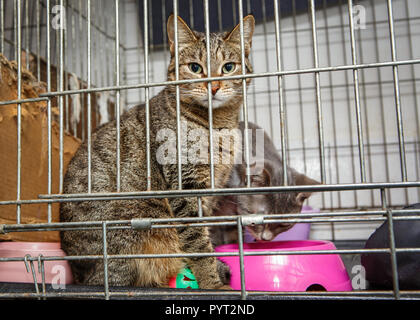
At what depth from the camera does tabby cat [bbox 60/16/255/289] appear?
1.28m

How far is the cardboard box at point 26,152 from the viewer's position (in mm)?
1532

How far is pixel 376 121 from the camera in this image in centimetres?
288

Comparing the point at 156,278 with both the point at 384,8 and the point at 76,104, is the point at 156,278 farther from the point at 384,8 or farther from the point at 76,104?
the point at 384,8

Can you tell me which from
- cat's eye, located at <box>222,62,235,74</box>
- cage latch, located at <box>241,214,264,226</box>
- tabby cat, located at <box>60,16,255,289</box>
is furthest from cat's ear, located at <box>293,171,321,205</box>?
cage latch, located at <box>241,214,264,226</box>

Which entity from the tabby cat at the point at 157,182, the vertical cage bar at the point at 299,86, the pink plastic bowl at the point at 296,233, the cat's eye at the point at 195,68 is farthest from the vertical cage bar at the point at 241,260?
the vertical cage bar at the point at 299,86

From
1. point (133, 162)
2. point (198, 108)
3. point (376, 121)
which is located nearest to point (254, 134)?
point (198, 108)

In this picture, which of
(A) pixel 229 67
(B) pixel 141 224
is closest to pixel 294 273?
(B) pixel 141 224

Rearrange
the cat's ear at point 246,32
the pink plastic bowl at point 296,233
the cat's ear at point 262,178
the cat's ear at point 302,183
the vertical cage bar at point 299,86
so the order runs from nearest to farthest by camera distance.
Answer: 1. the cat's ear at point 246,32
2. the cat's ear at point 262,178
3. the cat's ear at point 302,183
4. the pink plastic bowl at point 296,233
5. the vertical cage bar at point 299,86

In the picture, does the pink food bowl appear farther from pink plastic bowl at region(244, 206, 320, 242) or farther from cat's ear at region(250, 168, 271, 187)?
pink plastic bowl at region(244, 206, 320, 242)

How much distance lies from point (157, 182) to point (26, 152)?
2.40ft

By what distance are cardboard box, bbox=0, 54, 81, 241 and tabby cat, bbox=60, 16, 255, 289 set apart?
0.29 metres

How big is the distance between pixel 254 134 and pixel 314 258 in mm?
913

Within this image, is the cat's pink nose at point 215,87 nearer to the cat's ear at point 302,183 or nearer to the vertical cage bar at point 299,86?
the cat's ear at point 302,183

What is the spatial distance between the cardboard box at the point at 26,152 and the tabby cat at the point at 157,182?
294mm
